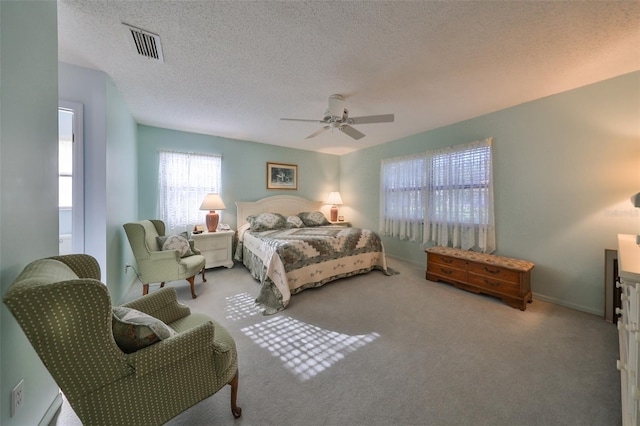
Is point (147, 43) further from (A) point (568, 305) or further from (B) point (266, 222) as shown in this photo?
(A) point (568, 305)

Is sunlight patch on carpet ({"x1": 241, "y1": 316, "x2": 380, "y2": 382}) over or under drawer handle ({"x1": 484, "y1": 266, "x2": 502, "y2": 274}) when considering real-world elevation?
under

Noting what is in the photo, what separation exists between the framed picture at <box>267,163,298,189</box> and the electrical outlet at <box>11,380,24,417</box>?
4.11 metres

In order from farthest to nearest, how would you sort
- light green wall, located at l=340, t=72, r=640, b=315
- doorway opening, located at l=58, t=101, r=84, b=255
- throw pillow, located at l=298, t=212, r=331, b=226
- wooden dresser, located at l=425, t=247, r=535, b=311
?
1. throw pillow, located at l=298, t=212, r=331, b=226
2. wooden dresser, located at l=425, t=247, r=535, b=311
3. light green wall, located at l=340, t=72, r=640, b=315
4. doorway opening, located at l=58, t=101, r=84, b=255

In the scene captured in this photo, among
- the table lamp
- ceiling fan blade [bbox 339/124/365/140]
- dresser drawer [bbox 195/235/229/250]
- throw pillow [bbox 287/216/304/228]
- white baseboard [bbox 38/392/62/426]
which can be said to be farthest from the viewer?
the table lamp

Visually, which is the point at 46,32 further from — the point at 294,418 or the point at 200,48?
the point at 294,418

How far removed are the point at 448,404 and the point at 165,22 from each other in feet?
10.4

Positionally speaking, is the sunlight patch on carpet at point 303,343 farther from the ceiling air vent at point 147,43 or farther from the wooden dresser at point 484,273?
the ceiling air vent at point 147,43

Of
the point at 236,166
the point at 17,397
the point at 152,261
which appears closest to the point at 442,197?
the point at 236,166

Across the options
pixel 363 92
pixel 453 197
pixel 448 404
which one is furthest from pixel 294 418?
pixel 453 197

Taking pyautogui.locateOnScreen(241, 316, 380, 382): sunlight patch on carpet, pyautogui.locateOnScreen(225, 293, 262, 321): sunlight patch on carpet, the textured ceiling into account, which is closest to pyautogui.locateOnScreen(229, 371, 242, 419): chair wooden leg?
pyautogui.locateOnScreen(241, 316, 380, 382): sunlight patch on carpet

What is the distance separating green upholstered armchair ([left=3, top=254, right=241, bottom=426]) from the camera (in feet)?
2.42

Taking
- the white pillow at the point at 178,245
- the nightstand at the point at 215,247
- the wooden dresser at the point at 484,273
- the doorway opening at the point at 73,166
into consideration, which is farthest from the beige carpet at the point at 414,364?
the doorway opening at the point at 73,166

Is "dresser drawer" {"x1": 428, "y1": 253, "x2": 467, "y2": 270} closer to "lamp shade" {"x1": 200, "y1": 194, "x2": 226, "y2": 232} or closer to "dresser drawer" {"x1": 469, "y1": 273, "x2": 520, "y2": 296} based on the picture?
"dresser drawer" {"x1": 469, "y1": 273, "x2": 520, "y2": 296}

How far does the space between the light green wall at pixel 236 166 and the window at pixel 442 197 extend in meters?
1.61
